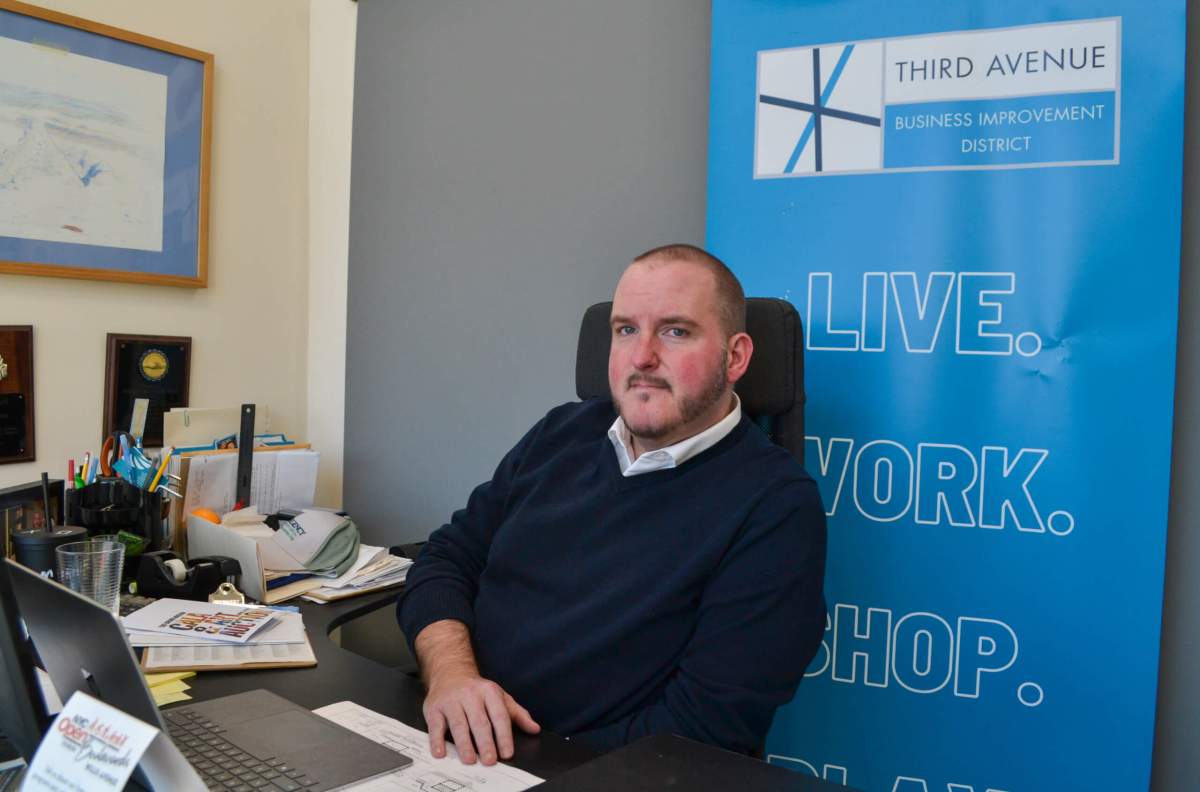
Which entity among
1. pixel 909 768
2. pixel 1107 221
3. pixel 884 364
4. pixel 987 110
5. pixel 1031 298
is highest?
pixel 987 110

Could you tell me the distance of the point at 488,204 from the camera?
7.55 ft

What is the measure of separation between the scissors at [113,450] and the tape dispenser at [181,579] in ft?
1.23

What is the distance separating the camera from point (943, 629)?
5.58 ft

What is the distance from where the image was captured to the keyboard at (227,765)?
874 millimetres

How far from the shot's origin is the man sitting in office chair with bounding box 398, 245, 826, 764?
1200mm

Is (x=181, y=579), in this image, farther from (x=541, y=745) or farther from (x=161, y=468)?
(x=541, y=745)

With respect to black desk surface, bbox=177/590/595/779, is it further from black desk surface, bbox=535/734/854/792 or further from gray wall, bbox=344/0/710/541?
gray wall, bbox=344/0/710/541

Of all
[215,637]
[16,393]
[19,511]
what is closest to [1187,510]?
[215,637]

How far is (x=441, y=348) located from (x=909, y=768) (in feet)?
4.92

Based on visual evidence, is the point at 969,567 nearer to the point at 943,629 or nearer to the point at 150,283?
the point at 943,629

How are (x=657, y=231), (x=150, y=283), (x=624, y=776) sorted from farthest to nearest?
(x=150, y=283) → (x=657, y=231) → (x=624, y=776)

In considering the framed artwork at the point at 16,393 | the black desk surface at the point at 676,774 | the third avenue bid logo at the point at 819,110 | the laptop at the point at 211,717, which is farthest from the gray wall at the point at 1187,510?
the framed artwork at the point at 16,393

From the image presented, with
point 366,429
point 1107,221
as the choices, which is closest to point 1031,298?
point 1107,221

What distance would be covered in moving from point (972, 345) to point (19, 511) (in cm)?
176
